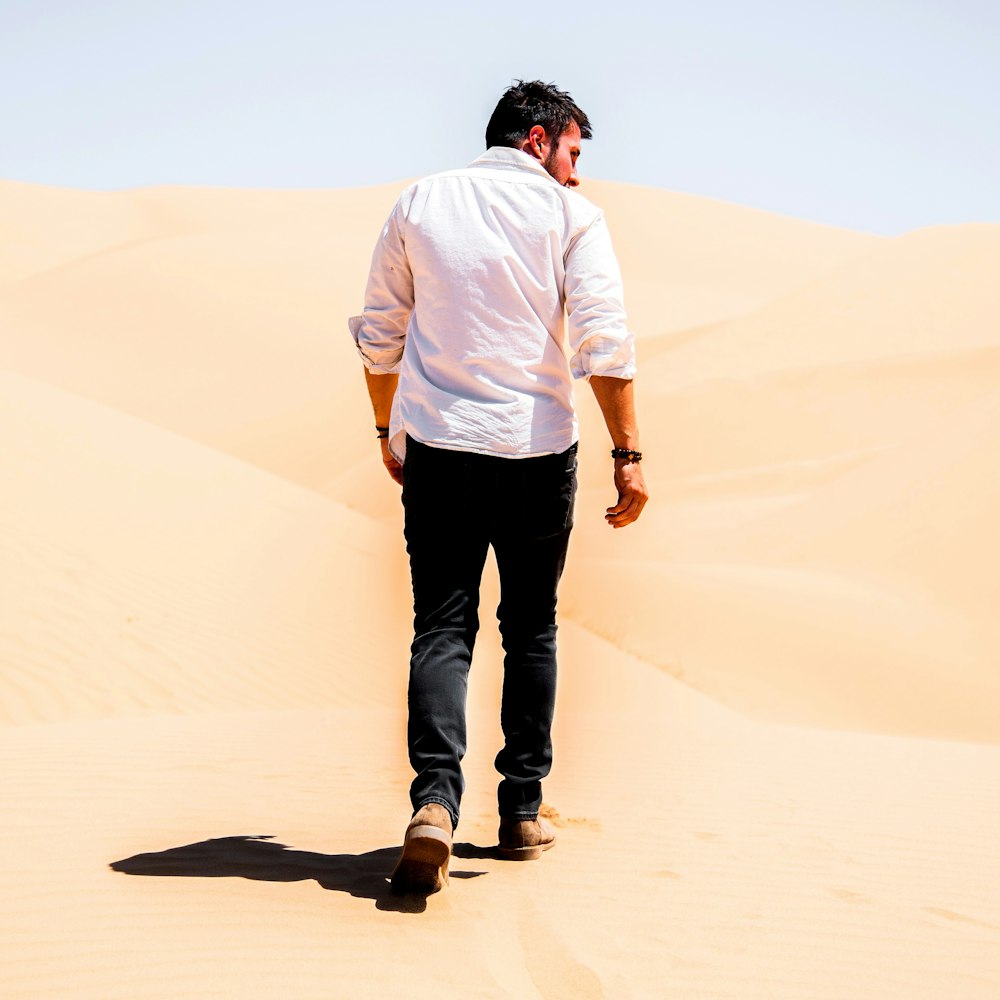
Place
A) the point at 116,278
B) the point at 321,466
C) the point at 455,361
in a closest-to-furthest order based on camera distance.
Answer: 1. the point at 455,361
2. the point at 321,466
3. the point at 116,278

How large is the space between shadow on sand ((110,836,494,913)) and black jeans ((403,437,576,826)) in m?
0.26

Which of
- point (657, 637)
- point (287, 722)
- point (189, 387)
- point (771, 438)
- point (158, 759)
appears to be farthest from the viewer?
point (189, 387)

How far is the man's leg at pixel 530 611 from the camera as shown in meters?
3.22

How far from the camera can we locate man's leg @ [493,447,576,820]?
3.22 meters

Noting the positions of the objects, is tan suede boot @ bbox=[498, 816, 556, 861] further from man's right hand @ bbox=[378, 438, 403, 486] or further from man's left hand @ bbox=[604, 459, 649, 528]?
man's right hand @ bbox=[378, 438, 403, 486]

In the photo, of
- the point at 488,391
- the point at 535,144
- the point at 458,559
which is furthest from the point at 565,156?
the point at 458,559

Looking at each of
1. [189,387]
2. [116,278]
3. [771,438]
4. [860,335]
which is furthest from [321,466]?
[116,278]

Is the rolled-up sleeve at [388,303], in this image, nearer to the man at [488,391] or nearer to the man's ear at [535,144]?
the man at [488,391]

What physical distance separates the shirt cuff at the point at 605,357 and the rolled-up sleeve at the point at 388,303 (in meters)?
0.53

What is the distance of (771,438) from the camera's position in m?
24.0

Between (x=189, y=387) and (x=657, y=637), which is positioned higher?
(x=189, y=387)

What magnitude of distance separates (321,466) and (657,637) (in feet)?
54.1

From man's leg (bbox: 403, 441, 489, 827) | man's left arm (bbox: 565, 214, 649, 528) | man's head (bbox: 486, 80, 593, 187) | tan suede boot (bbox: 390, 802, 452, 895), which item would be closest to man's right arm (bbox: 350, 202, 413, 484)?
man's leg (bbox: 403, 441, 489, 827)

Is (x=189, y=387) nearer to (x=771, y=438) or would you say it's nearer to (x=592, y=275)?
(x=771, y=438)
